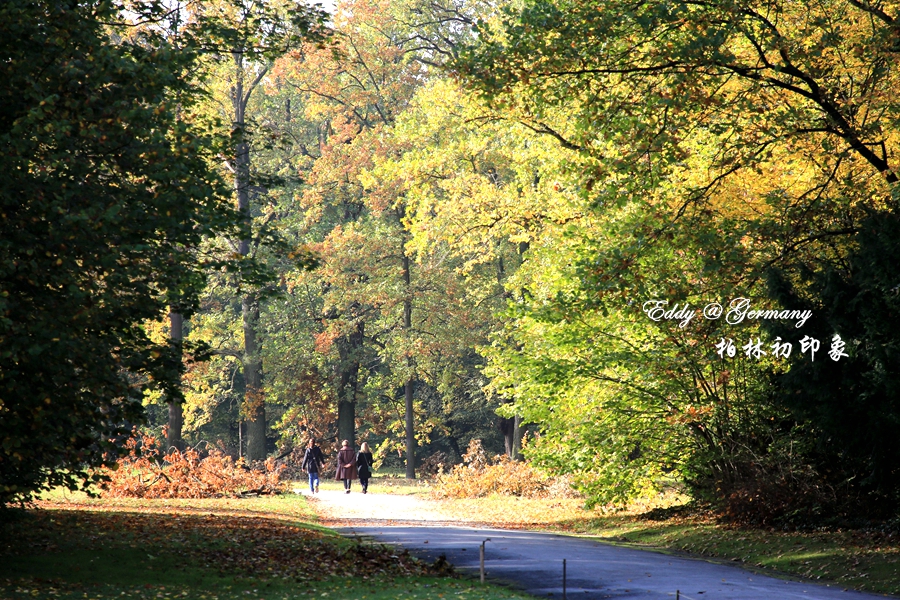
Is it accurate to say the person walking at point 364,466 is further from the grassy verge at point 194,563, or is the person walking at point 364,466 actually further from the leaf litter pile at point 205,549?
the leaf litter pile at point 205,549

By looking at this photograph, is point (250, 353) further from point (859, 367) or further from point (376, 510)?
point (859, 367)

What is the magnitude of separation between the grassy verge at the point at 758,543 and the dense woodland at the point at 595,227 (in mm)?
813

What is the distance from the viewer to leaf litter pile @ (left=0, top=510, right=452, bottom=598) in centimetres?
1258

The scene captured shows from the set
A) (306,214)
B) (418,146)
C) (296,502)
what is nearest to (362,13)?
(306,214)

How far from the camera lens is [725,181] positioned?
17.2m

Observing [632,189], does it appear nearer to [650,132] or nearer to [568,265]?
[650,132]

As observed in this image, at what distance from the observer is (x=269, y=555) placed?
13984 millimetres

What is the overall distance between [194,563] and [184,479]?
1498 cm

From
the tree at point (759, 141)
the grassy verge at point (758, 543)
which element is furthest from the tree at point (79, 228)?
the grassy verge at point (758, 543)

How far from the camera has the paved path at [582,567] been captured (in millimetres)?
11750

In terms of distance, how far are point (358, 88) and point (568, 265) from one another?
23.9 meters

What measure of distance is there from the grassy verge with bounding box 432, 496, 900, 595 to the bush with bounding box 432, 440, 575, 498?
367 cm

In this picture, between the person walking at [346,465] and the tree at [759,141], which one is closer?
the tree at [759,141]

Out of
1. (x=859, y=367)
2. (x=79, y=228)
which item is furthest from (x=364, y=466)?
(x=79, y=228)
